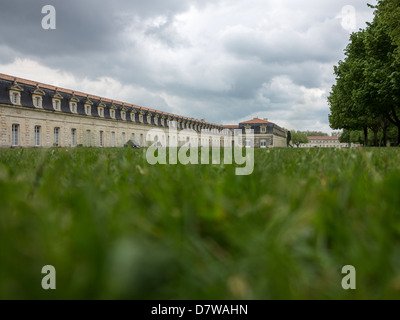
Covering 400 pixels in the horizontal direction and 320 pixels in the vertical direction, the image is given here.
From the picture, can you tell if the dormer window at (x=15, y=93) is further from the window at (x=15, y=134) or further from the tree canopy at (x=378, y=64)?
the tree canopy at (x=378, y=64)

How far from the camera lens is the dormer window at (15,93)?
3336cm

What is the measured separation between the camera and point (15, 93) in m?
33.9

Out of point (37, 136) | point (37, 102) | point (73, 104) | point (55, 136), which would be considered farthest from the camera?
point (73, 104)

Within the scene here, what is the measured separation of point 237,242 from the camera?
58cm

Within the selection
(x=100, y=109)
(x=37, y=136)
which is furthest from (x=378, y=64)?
(x=100, y=109)

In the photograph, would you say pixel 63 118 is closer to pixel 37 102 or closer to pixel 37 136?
pixel 37 102

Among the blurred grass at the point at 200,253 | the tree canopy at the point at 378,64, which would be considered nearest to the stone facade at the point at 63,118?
the tree canopy at the point at 378,64

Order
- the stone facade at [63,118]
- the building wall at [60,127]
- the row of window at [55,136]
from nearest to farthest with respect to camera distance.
→ the building wall at [60,127]
the stone facade at [63,118]
the row of window at [55,136]

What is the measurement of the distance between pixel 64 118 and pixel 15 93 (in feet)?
22.8

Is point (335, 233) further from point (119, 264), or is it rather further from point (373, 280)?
point (119, 264)

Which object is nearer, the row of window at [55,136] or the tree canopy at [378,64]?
the tree canopy at [378,64]

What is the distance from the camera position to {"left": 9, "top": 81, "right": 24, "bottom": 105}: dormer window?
3336 centimetres

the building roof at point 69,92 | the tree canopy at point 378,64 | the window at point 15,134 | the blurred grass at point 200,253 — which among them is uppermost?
the building roof at point 69,92
